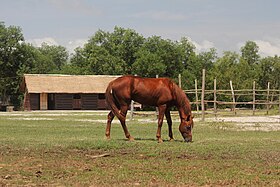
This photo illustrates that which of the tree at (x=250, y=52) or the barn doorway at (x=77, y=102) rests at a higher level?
the tree at (x=250, y=52)

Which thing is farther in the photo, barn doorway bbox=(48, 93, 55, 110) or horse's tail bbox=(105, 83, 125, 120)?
barn doorway bbox=(48, 93, 55, 110)

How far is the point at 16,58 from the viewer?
77375 millimetres

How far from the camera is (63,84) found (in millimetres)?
61375

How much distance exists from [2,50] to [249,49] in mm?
58564

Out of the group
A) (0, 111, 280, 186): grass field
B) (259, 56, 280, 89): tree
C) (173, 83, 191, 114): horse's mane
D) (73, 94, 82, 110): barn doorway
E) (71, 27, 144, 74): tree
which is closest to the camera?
(0, 111, 280, 186): grass field

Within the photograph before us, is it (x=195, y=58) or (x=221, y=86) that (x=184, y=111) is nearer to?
(x=221, y=86)

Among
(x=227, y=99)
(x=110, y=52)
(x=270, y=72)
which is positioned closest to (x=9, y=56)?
(x=110, y=52)

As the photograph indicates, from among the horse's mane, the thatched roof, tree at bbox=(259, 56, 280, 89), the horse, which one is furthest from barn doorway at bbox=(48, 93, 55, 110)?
the horse's mane

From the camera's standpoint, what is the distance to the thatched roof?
59469 mm

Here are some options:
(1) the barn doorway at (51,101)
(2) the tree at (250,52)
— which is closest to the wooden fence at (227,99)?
(1) the barn doorway at (51,101)

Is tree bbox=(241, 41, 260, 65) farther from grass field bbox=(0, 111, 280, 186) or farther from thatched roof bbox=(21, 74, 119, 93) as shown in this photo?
grass field bbox=(0, 111, 280, 186)

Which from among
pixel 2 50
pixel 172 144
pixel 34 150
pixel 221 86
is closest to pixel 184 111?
pixel 172 144

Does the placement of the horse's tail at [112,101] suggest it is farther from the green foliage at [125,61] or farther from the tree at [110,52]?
the tree at [110,52]

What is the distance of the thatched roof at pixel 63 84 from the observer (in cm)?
5947
